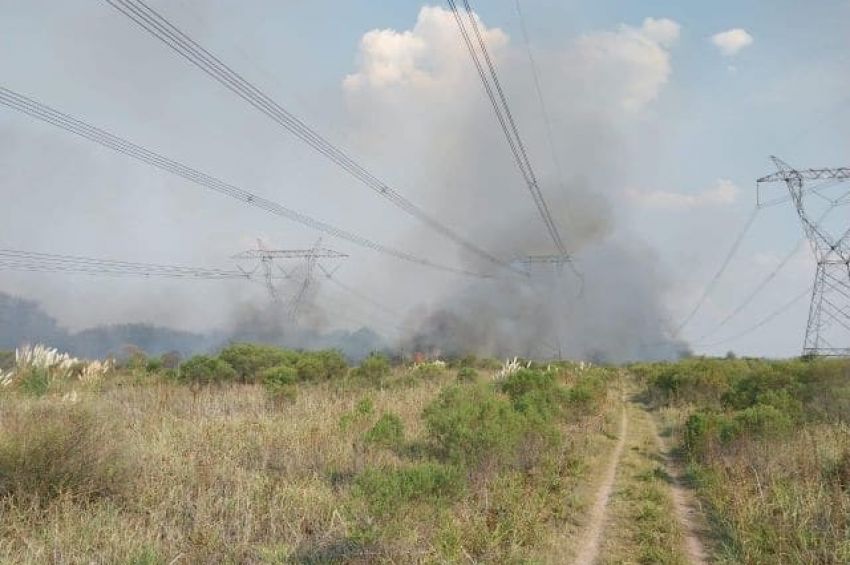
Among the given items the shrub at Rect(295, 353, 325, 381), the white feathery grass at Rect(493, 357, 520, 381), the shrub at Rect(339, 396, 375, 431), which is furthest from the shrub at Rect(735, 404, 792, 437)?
the shrub at Rect(295, 353, 325, 381)

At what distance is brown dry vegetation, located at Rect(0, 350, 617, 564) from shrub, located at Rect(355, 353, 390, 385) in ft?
60.6

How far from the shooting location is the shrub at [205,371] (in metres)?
30.6

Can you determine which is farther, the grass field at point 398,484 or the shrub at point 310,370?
the shrub at point 310,370

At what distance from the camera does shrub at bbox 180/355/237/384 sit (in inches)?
1204

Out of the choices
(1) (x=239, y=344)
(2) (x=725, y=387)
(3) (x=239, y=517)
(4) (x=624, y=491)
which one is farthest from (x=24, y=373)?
(2) (x=725, y=387)

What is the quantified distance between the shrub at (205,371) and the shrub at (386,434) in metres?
18.5

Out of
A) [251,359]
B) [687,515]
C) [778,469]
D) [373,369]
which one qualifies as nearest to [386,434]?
[687,515]

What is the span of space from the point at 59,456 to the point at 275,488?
2933 millimetres

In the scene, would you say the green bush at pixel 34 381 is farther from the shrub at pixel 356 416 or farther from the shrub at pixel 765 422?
the shrub at pixel 765 422

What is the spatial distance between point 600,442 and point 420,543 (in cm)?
1236

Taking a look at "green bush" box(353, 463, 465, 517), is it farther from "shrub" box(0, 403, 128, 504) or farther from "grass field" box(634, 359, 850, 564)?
"grass field" box(634, 359, 850, 564)

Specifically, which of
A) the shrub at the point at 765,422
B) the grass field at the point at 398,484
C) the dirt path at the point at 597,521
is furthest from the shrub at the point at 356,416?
the shrub at the point at 765,422

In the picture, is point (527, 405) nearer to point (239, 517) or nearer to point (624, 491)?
point (624, 491)

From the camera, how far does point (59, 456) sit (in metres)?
8.34
